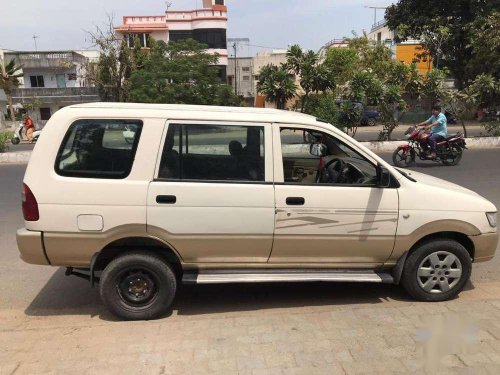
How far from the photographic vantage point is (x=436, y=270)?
4055 millimetres

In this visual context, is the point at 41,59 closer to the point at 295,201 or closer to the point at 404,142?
the point at 404,142

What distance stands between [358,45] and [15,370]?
1485 inches

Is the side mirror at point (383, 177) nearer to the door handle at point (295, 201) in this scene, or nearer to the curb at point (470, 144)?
the door handle at point (295, 201)

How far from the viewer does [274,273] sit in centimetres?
391

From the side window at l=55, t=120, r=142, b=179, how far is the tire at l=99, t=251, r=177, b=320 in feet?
2.40

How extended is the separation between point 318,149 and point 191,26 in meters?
41.1

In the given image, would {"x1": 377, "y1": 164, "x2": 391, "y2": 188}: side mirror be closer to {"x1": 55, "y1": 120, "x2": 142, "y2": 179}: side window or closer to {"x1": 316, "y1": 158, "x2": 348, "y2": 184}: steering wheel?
{"x1": 316, "y1": 158, "x2": 348, "y2": 184}: steering wheel

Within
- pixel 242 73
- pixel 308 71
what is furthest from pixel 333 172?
pixel 242 73

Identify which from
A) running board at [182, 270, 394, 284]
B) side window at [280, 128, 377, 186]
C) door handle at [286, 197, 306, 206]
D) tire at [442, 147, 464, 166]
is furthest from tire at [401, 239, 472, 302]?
tire at [442, 147, 464, 166]

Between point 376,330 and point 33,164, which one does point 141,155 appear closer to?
point 33,164

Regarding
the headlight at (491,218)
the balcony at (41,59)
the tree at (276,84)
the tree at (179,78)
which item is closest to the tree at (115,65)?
the tree at (179,78)

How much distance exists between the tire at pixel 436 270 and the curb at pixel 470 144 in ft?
42.2

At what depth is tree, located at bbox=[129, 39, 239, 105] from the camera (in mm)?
17906

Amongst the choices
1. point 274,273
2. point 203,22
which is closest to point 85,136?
point 274,273
